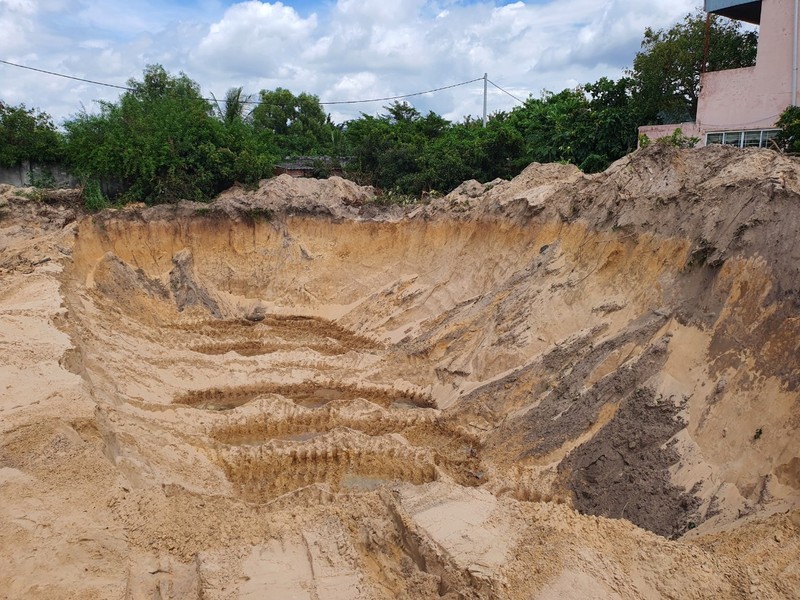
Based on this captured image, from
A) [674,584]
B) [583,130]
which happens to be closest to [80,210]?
[583,130]

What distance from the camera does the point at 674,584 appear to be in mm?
5836

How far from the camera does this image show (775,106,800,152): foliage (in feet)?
→ 45.7

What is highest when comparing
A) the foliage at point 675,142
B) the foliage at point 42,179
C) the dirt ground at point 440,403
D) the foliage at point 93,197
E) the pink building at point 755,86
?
the pink building at point 755,86

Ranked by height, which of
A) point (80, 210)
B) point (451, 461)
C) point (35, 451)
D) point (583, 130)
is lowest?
point (451, 461)

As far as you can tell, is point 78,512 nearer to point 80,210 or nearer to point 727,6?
point 80,210

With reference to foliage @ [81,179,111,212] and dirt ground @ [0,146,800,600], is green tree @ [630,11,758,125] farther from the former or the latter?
foliage @ [81,179,111,212]

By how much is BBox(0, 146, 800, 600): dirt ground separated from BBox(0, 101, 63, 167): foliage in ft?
12.7

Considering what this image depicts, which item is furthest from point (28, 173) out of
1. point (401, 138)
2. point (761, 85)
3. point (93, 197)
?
point (761, 85)

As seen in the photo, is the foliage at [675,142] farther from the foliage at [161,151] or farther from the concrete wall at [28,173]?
the concrete wall at [28,173]

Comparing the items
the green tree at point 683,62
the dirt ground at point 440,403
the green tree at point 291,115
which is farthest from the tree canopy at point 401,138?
the green tree at point 291,115

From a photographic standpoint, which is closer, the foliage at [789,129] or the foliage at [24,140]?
the foliage at [789,129]

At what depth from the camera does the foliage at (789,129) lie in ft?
45.7

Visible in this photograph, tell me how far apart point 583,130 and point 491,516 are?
1640 cm

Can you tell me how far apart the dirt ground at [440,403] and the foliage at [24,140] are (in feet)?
12.7
